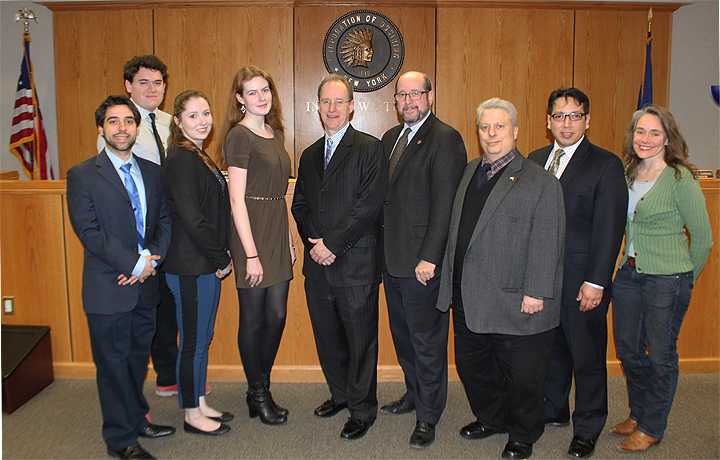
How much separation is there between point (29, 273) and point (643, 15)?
621 centimetres

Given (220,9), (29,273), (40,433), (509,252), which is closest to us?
(509,252)

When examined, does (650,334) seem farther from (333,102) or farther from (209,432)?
(209,432)

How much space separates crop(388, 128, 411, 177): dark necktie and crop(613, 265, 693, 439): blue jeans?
1.17m

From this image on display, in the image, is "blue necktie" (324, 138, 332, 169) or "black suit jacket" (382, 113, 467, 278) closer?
"black suit jacket" (382, 113, 467, 278)

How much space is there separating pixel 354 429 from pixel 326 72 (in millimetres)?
4332

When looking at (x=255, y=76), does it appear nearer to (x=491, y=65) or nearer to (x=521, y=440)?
(x=521, y=440)

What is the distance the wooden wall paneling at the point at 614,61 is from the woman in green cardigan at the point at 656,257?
3.97 meters

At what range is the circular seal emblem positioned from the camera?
629cm

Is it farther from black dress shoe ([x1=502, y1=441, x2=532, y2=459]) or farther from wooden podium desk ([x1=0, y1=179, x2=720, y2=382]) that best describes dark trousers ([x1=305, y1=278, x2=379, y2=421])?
black dress shoe ([x1=502, y1=441, x2=532, y2=459])

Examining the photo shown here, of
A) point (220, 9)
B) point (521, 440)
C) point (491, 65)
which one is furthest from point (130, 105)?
point (491, 65)

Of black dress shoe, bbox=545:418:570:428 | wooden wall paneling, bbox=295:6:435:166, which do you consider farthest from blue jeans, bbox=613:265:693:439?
wooden wall paneling, bbox=295:6:435:166

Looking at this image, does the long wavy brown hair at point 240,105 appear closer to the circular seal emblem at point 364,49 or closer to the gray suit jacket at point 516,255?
the gray suit jacket at point 516,255

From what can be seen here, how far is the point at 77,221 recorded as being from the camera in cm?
258

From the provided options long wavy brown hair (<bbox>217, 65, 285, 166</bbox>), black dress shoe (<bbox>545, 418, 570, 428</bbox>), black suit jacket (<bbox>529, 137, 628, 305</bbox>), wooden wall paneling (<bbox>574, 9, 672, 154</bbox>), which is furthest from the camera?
wooden wall paneling (<bbox>574, 9, 672, 154</bbox>)
